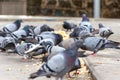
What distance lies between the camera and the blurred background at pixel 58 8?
2350 centimetres

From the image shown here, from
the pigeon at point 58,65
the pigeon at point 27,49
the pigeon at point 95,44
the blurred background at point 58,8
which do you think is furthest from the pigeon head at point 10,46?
the blurred background at point 58,8

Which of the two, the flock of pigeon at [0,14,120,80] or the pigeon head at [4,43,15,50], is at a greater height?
the flock of pigeon at [0,14,120,80]

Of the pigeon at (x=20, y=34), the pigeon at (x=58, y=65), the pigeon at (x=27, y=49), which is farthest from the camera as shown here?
the pigeon at (x=20, y=34)

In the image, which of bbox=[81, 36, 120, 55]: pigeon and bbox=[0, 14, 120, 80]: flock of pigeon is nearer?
bbox=[0, 14, 120, 80]: flock of pigeon

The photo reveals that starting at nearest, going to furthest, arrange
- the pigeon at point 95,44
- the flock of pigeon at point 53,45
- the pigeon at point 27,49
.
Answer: the flock of pigeon at point 53,45
the pigeon at point 27,49
the pigeon at point 95,44

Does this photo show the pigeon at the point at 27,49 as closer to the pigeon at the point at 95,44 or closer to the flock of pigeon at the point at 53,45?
the flock of pigeon at the point at 53,45

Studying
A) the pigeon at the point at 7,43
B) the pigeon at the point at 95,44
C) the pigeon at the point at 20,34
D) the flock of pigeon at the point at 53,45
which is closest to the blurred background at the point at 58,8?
the flock of pigeon at the point at 53,45

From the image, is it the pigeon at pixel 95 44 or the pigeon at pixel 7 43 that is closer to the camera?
the pigeon at pixel 95 44

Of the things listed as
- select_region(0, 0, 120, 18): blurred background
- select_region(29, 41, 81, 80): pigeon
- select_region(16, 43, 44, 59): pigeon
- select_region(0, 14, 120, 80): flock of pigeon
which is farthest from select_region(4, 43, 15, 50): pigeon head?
select_region(0, 0, 120, 18): blurred background

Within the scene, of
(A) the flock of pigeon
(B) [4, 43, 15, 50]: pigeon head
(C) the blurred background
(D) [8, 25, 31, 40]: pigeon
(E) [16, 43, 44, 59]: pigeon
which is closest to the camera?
(A) the flock of pigeon

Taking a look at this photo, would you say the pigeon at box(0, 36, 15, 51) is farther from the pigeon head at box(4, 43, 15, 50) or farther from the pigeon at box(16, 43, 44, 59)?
the pigeon at box(16, 43, 44, 59)

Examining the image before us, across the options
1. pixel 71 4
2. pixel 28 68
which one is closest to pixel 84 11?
pixel 71 4

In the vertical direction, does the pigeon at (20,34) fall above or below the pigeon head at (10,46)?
above

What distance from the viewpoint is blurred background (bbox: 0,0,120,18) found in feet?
77.1
